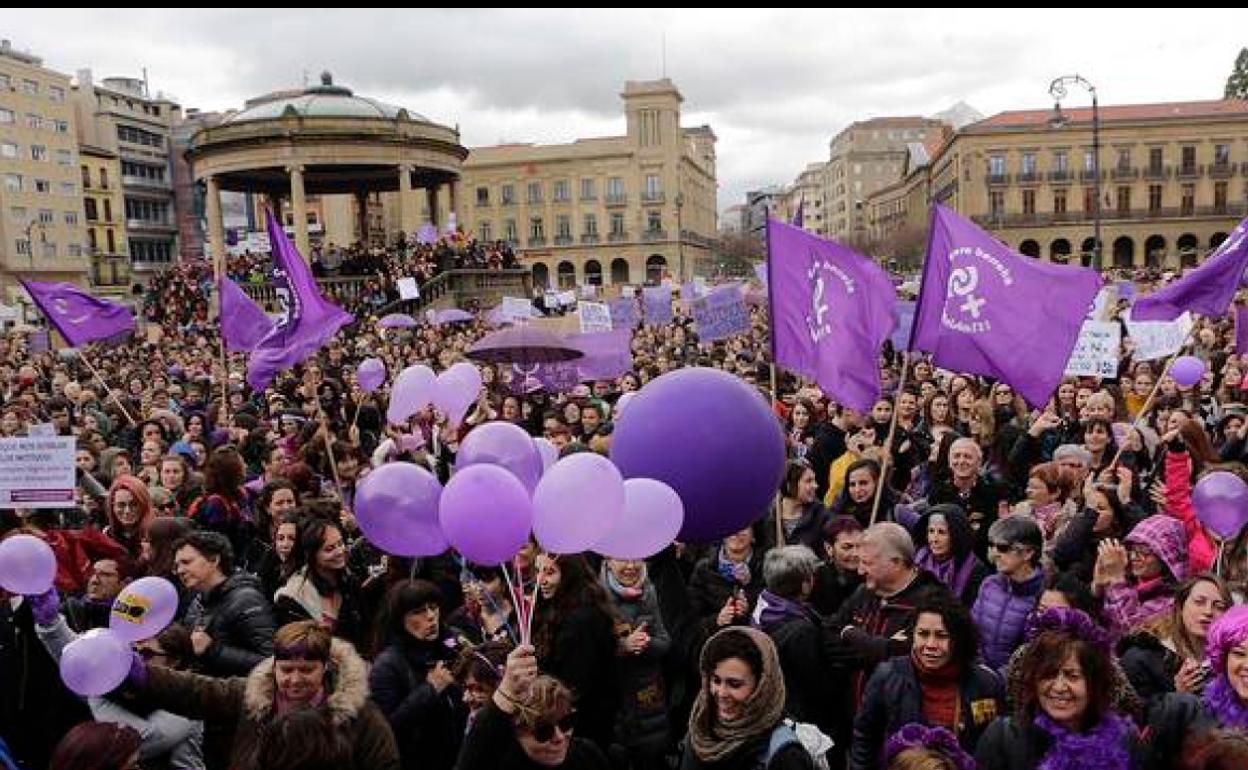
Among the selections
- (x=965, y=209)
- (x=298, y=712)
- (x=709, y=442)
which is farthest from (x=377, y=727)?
(x=965, y=209)

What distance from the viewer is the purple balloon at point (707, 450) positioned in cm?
457

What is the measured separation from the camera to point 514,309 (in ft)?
48.8

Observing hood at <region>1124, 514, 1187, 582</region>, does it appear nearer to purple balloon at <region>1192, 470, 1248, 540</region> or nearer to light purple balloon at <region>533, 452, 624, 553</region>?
purple balloon at <region>1192, 470, 1248, 540</region>

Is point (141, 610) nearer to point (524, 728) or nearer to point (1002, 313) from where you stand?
point (524, 728)

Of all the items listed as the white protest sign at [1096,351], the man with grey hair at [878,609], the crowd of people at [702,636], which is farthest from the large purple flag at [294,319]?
the white protest sign at [1096,351]

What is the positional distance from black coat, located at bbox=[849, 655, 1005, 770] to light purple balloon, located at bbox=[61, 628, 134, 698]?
8.17ft

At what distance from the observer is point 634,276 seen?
270ft

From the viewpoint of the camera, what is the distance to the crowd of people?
3.04 m

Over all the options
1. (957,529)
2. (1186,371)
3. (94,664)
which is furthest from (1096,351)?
(94,664)

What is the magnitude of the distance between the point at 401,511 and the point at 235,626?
2.83 feet

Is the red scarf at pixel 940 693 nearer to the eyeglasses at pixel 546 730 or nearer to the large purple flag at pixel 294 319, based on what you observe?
the eyeglasses at pixel 546 730

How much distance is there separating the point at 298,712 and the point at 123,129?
8016 centimetres

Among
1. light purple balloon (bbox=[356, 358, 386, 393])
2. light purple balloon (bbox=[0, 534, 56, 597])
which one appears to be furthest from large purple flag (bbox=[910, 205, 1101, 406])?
light purple balloon (bbox=[356, 358, 386, 393])

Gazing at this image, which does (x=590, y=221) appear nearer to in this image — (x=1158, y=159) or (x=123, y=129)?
(x=123, y=129)
